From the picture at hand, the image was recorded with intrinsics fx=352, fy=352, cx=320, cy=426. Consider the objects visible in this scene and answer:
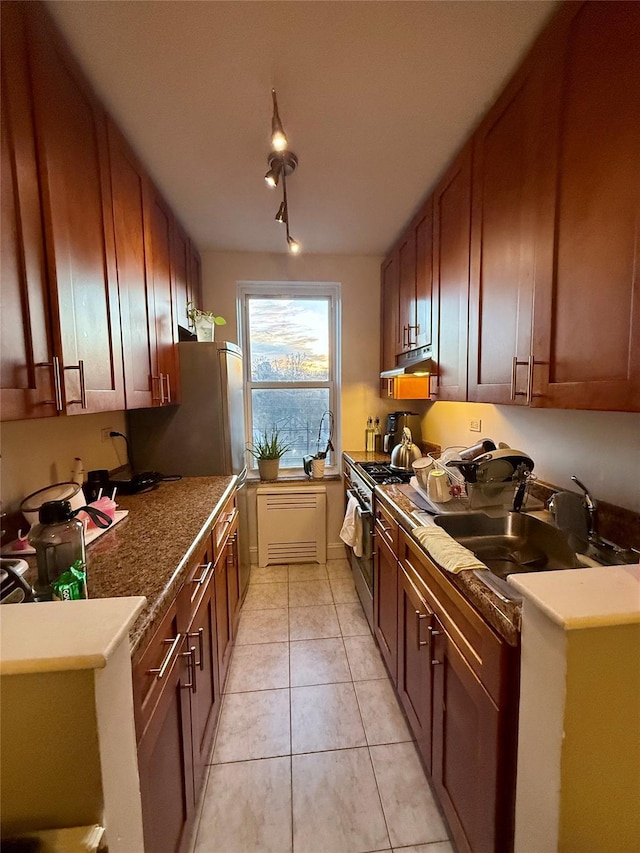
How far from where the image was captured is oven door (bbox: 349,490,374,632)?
2.08 meters

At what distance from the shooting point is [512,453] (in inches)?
54.2

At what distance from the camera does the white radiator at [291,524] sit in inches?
113

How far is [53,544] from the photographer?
0.90 m

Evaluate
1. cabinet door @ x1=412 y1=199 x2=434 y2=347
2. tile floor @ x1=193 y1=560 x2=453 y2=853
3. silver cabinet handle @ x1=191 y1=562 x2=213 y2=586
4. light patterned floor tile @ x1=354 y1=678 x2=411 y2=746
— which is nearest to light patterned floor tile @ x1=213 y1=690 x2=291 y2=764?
tile floor @ x1=193 y1=560 x2=453 y2=853

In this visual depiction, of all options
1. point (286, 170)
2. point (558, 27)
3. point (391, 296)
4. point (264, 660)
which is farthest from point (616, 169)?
point (264, 660)

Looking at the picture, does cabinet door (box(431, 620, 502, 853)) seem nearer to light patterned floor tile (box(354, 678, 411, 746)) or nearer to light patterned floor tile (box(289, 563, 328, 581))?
light patterned floor tile (box(354, 678, 411, 746))

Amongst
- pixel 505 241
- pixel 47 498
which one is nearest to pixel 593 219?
pixel 505 241

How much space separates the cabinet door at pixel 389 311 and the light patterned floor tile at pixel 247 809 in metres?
2.34

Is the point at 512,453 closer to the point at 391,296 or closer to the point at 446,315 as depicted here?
the point at 446,315

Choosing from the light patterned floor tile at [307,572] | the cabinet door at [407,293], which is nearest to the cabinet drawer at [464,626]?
the cabinet door at [407,293]

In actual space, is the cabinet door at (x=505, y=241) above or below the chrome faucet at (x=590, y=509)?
above

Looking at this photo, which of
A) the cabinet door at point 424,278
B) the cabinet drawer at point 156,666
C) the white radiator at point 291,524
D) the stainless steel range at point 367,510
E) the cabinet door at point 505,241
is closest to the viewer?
the cabinet drawer at point 156,666

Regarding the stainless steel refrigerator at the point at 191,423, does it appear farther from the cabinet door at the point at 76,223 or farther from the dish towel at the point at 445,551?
the dish towel at the point at 445,551

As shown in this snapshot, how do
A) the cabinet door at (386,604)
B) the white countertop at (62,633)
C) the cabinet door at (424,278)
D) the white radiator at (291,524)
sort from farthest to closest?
the white radiator at (291,524) → the cabinet door at (424,278) → the cabinet door at (386,604) → the white countertop at (62,633)
